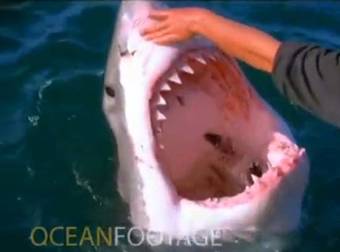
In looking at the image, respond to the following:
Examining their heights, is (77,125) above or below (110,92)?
below

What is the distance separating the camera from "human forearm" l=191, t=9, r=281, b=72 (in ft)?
8.52

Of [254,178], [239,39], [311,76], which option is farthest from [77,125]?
[311,76]

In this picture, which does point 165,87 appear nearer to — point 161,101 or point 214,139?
point 161,101

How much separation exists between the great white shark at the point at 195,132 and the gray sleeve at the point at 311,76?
29 centimetres

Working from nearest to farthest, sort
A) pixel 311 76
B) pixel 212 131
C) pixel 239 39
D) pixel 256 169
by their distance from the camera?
pixel 311 76 < pixel 239 39 < pixel 256 169 < pixel 212 131

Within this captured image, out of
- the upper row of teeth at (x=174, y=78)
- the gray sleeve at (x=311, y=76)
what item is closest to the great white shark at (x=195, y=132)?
the upper row of teeth at (x=174, y=78)

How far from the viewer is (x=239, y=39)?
104 inches

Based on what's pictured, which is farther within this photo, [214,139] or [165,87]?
[214,139]

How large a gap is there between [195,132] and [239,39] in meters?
0.66

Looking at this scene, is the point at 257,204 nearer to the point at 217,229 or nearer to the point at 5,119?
the point at 217,229

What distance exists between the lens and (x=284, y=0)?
5.63 metres

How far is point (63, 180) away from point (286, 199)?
1296mm

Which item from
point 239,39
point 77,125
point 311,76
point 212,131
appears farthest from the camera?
point 77,125

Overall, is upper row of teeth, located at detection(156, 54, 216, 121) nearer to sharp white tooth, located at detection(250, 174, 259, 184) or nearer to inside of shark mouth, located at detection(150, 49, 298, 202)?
inside of shark mouth, located at detection(150, 49, 298, 202)
